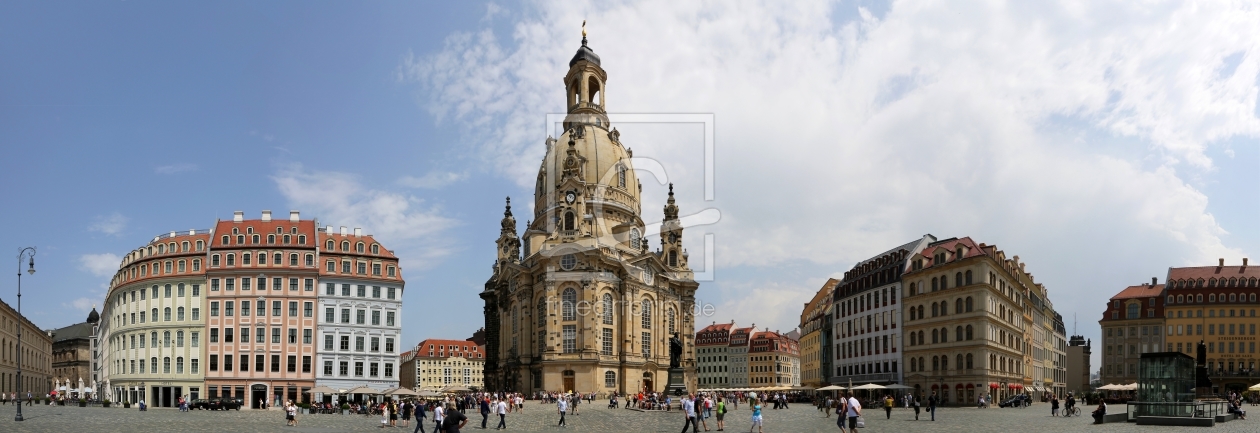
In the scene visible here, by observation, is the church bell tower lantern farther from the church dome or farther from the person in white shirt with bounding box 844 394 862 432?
the person in white shirt with bounding box 844 394 862 432

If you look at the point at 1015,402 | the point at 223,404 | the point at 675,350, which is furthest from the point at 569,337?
the point at 1015,402

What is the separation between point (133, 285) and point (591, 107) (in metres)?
53.1

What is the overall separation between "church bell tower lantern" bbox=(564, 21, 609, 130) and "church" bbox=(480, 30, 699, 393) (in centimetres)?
15

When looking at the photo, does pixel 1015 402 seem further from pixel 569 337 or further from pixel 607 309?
pixel 569 337

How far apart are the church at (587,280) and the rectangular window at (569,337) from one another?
0.10 meters

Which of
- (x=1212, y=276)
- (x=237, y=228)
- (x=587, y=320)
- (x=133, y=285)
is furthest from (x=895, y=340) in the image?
(x=133, y=285)

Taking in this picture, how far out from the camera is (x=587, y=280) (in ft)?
313

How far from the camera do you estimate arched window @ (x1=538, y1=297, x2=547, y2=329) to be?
Result: 96.7 m

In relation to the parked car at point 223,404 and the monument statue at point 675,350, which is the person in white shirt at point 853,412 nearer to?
the monument statue at point 675,350

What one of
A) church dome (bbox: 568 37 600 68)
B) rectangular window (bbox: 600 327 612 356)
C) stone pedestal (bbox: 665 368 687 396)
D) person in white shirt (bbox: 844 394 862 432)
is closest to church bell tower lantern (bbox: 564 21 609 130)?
church dome (bbox: 568 37 600 68)

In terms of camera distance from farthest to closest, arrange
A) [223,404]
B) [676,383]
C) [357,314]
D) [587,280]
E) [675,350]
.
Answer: [587,280], [357,314], [223,404], [676,383], [675,350]

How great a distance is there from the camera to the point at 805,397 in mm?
104500

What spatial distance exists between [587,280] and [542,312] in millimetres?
6142

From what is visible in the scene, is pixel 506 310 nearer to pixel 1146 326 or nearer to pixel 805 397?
pixel 805 397
